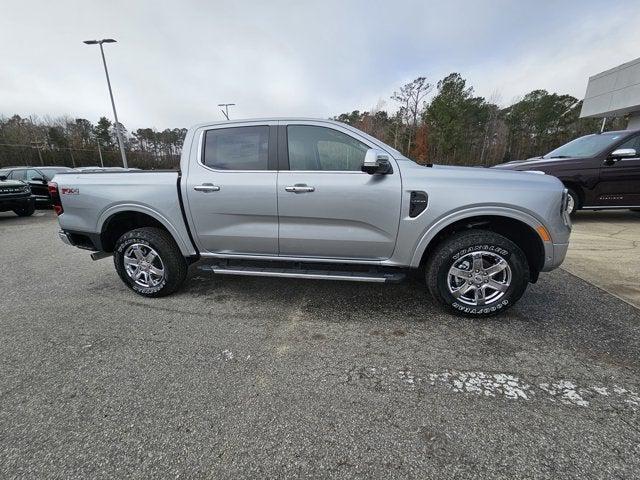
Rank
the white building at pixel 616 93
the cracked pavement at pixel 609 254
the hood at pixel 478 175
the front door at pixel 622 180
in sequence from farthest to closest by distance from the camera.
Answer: the white building at pixel 616 93
the front door at pixel 622 180
the cracked pavement at pixel 609 254
the hood at pixel 478 175

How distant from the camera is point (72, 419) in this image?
6.14 ft

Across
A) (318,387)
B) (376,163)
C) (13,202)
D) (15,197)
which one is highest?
(376,163)

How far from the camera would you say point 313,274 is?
120 inches

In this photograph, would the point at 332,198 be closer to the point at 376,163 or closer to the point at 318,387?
the point at 376,163

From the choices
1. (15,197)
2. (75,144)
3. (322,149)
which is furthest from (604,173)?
(75,144)

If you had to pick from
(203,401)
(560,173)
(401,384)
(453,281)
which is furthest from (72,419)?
(560,173)

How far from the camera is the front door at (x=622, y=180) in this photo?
627 cm

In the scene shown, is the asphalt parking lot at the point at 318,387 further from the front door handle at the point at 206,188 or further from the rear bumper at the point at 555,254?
the front door handle at the point at 206,188

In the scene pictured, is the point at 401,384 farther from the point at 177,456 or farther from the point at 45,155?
the point at 45,155

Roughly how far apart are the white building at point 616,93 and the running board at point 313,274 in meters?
22.2

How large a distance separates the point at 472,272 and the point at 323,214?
1.49 metres

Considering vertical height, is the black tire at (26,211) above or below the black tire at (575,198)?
below

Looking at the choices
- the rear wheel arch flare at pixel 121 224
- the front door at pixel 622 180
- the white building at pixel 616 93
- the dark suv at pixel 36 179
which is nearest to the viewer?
the rear wheel arch flare at pixel 121 224

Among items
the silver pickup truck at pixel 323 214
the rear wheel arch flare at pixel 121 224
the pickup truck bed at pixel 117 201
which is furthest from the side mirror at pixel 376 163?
the rear wheel arch flare at pixel 121 224
